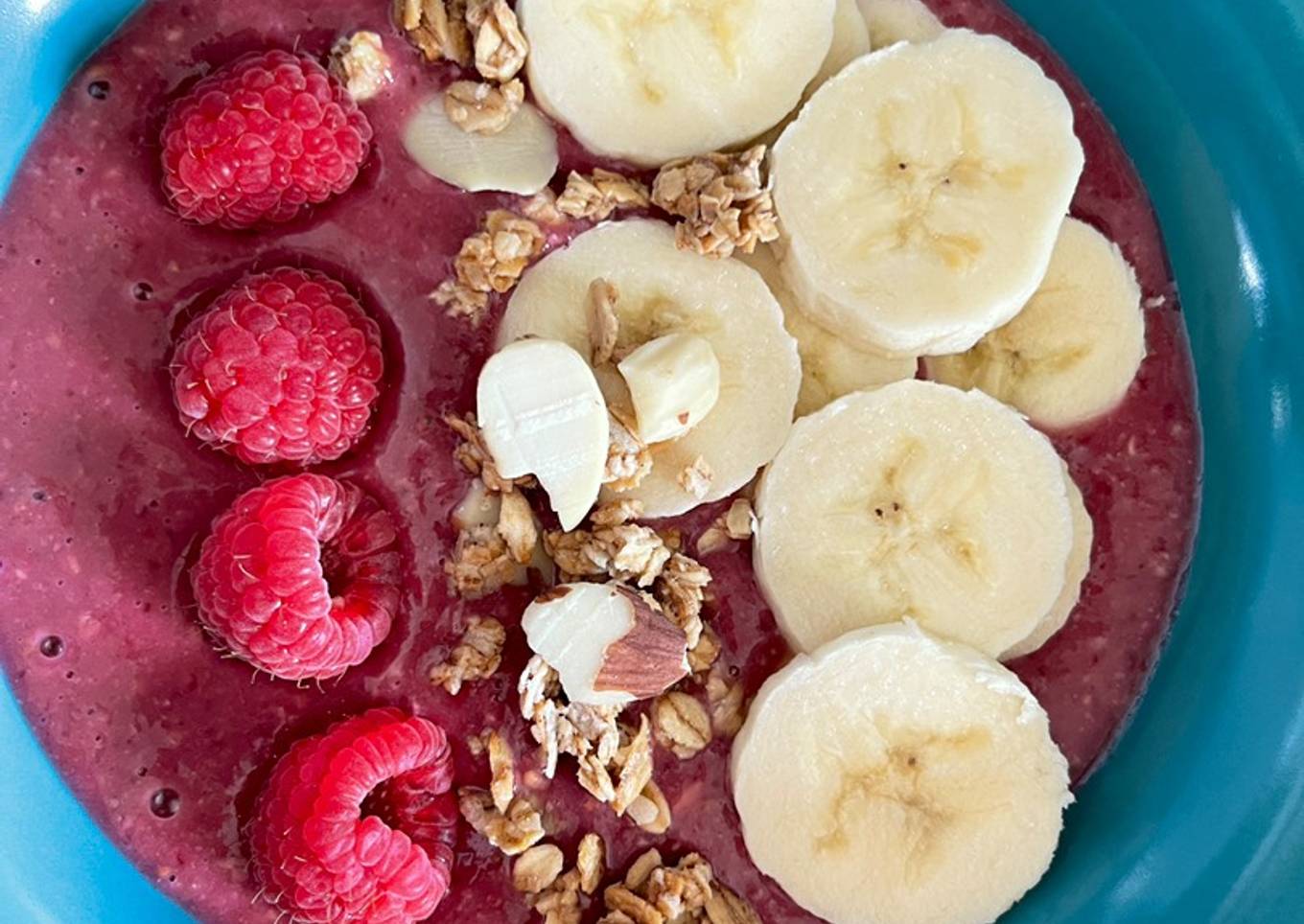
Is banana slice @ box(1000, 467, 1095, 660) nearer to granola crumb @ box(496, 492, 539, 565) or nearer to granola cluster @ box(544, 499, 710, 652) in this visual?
granola cluster @ box(544, 499, 710, 652)

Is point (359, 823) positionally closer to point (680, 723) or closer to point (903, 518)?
point (680, 723)

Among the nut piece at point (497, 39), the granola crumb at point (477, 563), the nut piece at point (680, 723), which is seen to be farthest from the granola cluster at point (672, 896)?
the nut piece at point (497, 39)

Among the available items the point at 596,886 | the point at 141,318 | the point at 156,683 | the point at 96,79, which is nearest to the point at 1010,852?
the point at 596,886

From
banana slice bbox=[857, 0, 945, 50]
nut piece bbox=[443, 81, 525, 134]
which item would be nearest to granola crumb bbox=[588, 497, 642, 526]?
nut piece bbox=[443, 81, 525, 134]

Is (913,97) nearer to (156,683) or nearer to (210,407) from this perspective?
(210,407)

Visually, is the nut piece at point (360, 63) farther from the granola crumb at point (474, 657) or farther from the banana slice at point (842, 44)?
the granola crumb at point (474, 657)

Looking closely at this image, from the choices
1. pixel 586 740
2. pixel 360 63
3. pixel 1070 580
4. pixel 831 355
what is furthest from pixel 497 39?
pixel 1070 580

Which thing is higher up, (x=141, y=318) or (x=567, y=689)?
(x=141, y=318)
